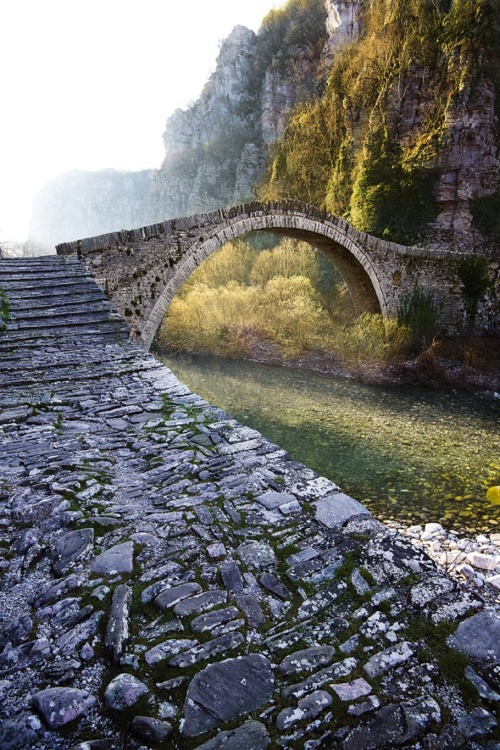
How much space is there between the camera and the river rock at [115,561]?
1.86 m

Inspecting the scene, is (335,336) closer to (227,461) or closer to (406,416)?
(406,416)

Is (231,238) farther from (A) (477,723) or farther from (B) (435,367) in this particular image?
(A) (477,723)

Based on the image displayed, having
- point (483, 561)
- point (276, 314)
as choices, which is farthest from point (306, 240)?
point (483, 561)

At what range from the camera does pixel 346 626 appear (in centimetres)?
162

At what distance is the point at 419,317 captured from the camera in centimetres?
1542

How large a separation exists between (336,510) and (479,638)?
855 mm

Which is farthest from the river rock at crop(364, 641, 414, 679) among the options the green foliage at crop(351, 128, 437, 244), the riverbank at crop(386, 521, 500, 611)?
the green foliage at crop(351, 128, 437, 244)

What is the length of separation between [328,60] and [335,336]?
20.1m

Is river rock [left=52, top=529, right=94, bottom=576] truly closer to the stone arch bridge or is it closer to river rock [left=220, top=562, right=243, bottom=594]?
river rock [left=220, top=562, right=243, bottom=594]

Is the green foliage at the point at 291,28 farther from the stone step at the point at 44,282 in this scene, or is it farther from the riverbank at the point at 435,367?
the stone step at the point at 44,282

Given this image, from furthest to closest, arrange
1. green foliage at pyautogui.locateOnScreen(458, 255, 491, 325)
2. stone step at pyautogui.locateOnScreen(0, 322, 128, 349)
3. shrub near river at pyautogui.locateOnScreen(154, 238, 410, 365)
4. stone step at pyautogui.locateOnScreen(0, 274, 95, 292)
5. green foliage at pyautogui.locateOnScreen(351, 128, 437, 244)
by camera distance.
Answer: green foliage at pyautogui.locateOnScreen(351, 128, 437, 244) < shrub near river at pyautogui.locateOnScreen(154, 238, 410, 365) < green foliage at pyautogui.locateOnScreen(458, 255, 491, 325) < stone step at pyautogui.locateOnScreen(0, 274, 95, 292) < stone step at pyautogui.locateOnScreen(0, 322, 128, 349)

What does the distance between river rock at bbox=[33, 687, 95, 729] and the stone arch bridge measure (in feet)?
28.4

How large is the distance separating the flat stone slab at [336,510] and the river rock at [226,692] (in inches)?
32.6

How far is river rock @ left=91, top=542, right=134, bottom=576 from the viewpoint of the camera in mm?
1857
